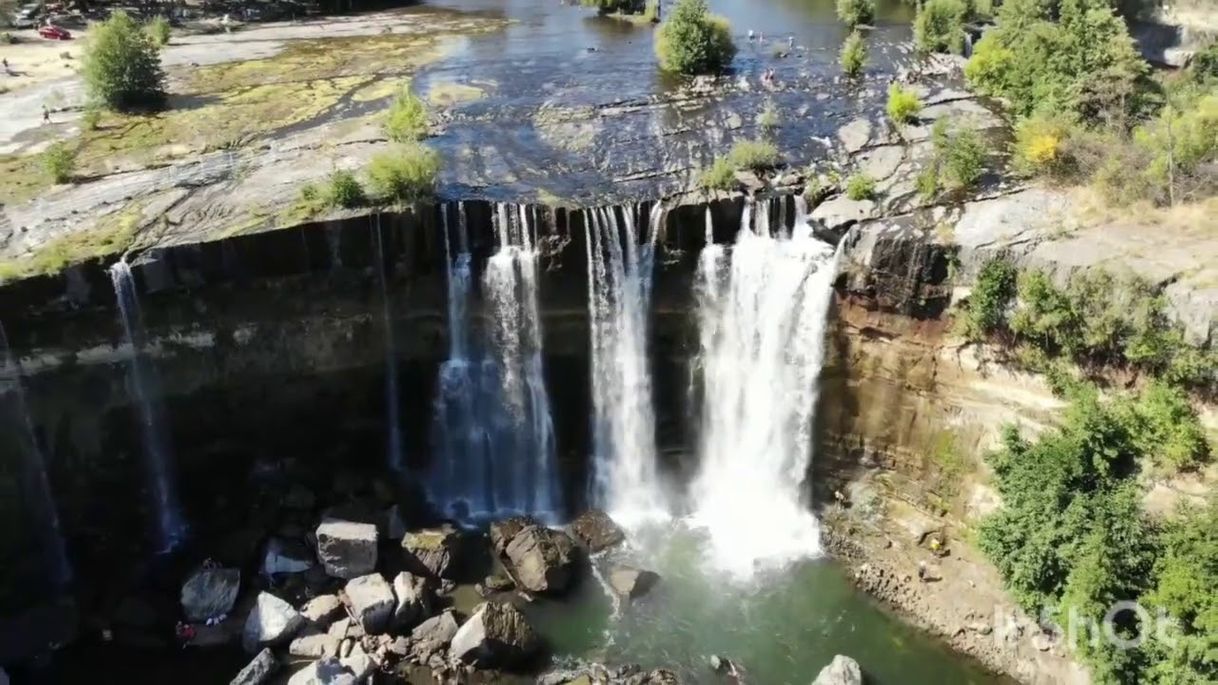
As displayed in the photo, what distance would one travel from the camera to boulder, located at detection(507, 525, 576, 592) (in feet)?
83.1

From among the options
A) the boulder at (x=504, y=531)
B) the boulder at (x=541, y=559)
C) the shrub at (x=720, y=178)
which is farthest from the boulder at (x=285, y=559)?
the shrub at (x=720, y=178)

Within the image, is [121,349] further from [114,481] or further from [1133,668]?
[1133,668]

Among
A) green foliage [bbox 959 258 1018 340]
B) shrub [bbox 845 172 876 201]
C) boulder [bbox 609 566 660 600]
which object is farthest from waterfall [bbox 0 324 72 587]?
green foliage [bbox 959 258 1018 340]

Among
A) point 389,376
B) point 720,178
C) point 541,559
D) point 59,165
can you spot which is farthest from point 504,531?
point 59,165

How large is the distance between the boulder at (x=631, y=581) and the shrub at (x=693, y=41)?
963 inches

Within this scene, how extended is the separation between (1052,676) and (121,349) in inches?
974

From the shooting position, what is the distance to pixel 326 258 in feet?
85.9

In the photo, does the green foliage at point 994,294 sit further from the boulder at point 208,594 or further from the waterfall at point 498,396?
the boulder at point 208,594

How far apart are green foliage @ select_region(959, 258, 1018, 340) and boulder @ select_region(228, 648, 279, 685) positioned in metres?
19.6

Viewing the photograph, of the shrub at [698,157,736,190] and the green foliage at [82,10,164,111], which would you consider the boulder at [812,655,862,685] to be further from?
the green foliage at [82,10,164,111]

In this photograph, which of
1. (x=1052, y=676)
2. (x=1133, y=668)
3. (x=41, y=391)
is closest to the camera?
(x=1133, y=668)

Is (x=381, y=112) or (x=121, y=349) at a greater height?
(x=381, y=112)

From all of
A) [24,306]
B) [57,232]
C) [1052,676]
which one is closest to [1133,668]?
[1052,676]

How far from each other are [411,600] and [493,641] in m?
2.78
